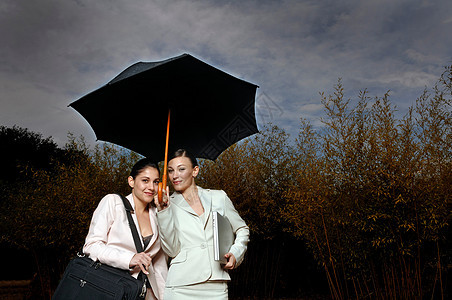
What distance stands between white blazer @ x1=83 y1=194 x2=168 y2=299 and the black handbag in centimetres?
4

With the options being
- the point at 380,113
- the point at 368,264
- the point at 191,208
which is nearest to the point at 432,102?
the point at 380,113

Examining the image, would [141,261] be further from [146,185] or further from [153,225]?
[146,185]

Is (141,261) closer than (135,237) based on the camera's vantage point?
Yes

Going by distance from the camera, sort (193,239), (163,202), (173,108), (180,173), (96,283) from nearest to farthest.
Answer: (96,283), (163,202), (193,239), (180,173), (173,108)

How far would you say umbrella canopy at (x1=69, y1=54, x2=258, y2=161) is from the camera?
1.97 meters

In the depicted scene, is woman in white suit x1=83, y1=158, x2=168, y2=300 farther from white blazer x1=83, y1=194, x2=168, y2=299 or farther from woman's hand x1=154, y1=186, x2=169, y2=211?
woman's hand x1=154, y1=186, x2=169, y2=211

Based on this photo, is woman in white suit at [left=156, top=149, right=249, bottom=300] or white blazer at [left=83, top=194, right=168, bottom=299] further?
woman in white suit at [left=156, top=149, right=249, bottom=300]

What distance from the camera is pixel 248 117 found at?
2305 mm

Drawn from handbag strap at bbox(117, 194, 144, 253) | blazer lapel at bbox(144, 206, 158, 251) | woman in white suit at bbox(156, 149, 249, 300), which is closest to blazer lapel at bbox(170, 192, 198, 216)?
woman in white suit at bbox(156, 149, 249, 300)

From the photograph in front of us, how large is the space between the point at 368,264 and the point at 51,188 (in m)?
4.64

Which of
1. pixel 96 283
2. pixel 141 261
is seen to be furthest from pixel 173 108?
pixel 96 283

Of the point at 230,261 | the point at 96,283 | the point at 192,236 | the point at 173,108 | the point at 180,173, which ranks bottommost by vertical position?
the point at 96,283

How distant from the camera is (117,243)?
1.74 m

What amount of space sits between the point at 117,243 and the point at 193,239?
37 centimetres
